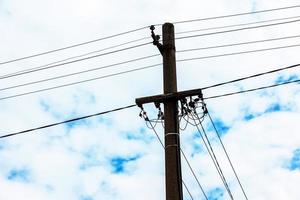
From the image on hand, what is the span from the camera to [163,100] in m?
12.3

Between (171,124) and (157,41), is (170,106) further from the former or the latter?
(157,41)

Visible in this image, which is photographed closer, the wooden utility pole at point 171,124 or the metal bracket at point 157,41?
the wooden utility pole at point 171,124

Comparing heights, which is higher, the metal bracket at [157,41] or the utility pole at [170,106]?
the metal bracket at [157,41]

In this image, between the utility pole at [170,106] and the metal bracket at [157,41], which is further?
the metal bracket at [157,41]

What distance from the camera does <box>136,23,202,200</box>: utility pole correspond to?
1133 centimetres

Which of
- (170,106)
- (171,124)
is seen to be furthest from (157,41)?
(171,124)

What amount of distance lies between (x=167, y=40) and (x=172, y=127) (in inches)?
97.0

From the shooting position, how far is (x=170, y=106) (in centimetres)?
1224

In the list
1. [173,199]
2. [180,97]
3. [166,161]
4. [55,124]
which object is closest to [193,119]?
[180,97]

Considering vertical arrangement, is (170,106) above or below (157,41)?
below

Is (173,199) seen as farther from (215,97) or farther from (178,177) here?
(215,97)

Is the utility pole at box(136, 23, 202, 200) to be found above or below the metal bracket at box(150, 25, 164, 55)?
below

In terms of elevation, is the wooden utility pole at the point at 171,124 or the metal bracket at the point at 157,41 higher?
the metal bracket at the point at 157,41

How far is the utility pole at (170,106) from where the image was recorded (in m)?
11.3
